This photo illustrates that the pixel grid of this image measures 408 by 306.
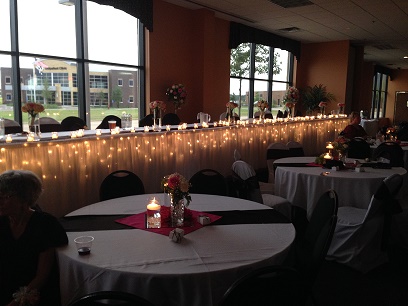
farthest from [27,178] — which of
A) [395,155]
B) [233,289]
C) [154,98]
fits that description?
[154,98]

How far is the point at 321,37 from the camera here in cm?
1208

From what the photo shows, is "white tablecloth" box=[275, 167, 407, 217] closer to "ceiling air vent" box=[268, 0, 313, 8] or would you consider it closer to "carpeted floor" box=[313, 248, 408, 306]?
"carpeted floor" box=[313, 248, 408, 306]

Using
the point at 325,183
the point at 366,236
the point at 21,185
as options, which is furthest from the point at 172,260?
the point at 325,183

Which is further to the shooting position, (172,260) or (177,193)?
(177,193)

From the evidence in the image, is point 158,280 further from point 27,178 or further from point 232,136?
point 232,136

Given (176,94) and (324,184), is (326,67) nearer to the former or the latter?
(176,94)

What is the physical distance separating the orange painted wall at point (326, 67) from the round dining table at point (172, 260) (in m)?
11.5

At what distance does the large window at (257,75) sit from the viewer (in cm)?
1105

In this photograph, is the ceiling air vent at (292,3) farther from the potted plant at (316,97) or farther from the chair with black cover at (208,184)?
the chair with black cover at (208,184)

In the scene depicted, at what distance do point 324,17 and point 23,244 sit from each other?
9.03 meters

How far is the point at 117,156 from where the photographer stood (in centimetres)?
428

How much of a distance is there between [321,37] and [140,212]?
37.0 ft

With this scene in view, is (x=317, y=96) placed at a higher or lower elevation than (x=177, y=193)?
higher

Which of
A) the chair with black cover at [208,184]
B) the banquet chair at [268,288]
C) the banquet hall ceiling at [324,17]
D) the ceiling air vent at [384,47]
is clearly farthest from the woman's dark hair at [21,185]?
the ceiling air vent at [384,47]
